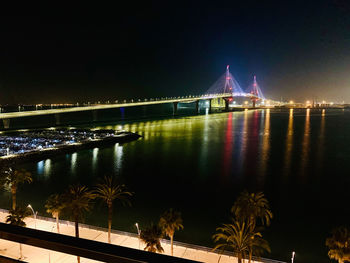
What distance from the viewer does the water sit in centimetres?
1059

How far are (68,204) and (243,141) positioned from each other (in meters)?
24.9

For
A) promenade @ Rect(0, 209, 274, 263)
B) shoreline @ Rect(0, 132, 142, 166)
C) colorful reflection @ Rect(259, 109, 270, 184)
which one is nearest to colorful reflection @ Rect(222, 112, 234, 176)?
colorful reflection @ Rect(259, 109, 270, 184)

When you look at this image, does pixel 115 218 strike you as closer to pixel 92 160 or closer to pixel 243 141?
pixel 92 160

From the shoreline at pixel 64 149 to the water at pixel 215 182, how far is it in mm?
1033

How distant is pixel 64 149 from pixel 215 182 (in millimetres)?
13445

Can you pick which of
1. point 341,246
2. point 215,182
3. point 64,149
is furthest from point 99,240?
point 64,149

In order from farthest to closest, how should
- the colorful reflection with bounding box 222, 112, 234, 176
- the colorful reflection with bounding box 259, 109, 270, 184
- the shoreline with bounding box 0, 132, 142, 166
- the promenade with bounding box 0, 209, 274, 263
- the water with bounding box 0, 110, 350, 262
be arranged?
1. the shoreline with bounding box 0, 132, 142, 166
2. the colorful reflection with bounding box 222, 112, 234, 176
3. the colorful reflection with bounding box 259, 109, 270, 184
4. the water with bounding box 0, 110, 350, 262
5. the promenade with bounding box 0, 209, 274, 263

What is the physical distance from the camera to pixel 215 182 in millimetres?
16125

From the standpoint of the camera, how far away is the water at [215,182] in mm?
10586

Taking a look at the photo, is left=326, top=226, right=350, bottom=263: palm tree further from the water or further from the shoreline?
the shoreline

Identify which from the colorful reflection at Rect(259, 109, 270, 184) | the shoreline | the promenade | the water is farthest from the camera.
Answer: the shoreline

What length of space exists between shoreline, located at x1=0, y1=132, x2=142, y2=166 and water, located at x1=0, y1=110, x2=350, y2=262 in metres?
1.03

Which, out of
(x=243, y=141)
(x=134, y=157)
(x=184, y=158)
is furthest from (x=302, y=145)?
(x=134, y=157)

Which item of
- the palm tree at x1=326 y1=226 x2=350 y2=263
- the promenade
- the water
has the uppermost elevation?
the palm tree at x1=326 y1=226 x2=350 y2=263
